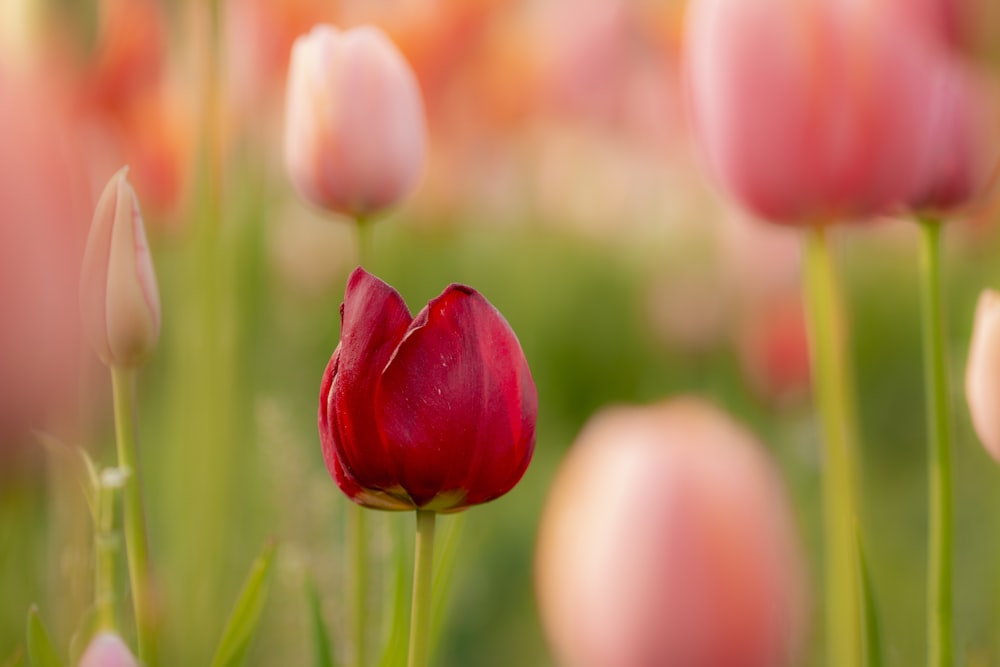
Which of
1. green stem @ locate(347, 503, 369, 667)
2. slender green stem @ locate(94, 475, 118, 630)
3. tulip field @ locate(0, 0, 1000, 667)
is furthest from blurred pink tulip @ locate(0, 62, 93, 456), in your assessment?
green stem @ locate(347, 503, 369, 667)

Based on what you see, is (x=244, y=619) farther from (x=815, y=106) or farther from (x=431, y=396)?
(x=815, y=106)

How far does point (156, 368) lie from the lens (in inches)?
55.2

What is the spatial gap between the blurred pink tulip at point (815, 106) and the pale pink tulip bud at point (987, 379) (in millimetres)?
51

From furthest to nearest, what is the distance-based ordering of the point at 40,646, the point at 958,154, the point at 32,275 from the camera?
the point at 958,154, the point at 40,646, the point at 32,275

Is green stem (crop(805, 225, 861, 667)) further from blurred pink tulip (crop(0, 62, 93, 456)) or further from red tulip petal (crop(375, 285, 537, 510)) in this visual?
blurred pink tulip (crop(0, 62, 93, 456))

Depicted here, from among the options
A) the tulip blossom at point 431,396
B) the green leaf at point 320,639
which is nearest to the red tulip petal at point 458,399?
the tulip blossom at point 431,396

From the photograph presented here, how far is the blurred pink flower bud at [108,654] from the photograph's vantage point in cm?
27

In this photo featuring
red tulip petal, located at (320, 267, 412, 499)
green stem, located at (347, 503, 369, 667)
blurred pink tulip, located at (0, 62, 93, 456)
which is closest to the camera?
blurred pink tulip, located at (0, 62, 93, 456)

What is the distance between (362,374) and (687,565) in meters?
0.11

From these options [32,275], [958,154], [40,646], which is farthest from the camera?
[958,154]

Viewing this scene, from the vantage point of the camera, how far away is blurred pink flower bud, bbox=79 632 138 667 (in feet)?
0.89

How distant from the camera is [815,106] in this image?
385 millimetres

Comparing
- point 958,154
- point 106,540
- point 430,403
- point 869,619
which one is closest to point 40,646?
point 106,540

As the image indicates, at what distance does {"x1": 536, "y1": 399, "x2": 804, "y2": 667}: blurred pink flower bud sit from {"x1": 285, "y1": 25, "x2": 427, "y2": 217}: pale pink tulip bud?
0.85 ft
